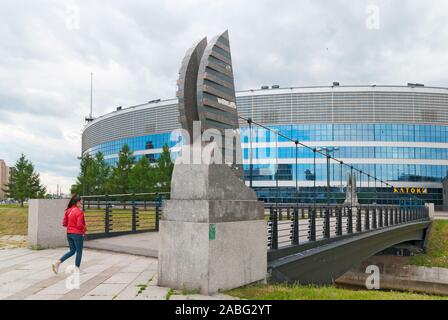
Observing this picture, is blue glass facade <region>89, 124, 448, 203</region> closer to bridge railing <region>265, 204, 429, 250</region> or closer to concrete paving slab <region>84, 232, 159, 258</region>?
bridge railing <region>265, 204, 429, 250</region>

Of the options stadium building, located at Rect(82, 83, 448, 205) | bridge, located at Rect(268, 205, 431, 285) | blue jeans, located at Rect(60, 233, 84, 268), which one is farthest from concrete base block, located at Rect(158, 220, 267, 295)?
stadium building, located at Rect(82, 83, 448, 205)

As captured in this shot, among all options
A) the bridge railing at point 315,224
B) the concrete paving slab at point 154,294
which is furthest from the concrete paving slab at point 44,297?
the bridge railing at point 315,224

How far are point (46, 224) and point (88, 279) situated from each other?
537 cm

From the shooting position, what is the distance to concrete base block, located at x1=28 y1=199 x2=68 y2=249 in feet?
39.3

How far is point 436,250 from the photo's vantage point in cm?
3148

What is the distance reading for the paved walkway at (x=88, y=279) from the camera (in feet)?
20.7

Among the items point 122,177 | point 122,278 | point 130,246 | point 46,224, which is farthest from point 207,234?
point 122,177

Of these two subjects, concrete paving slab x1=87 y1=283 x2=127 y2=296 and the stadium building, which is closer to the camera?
concrete paving slab x1=87 y1=283 x2=127 y2=296

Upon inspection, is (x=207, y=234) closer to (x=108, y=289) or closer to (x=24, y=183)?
(x=108, y=289)

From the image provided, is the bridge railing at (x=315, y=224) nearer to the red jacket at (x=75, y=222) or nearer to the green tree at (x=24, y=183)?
the red jacket at (x=75, y=222)

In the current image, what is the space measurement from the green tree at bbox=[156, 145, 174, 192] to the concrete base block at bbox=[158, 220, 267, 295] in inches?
1509

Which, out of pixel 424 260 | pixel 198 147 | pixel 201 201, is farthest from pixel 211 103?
pixel 424 260
